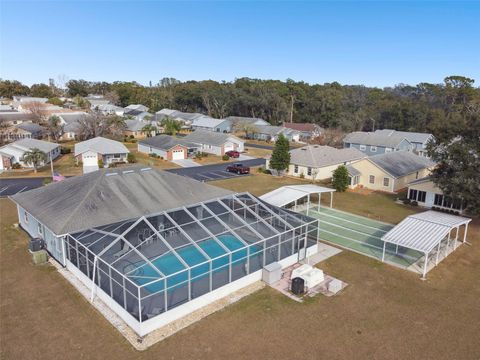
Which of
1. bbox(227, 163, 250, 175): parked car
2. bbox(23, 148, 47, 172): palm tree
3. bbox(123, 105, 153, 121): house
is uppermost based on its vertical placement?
bbox(123, 105, 153, 121): house

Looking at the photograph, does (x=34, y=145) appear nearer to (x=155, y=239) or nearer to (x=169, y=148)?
(x=169, y=148)

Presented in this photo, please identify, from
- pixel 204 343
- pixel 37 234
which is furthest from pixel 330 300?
pixel 37 234

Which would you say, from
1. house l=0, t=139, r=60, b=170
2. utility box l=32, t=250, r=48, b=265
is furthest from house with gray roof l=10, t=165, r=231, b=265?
house l=0, t=139, r=60, b=170

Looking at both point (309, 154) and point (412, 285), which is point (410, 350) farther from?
point (309, 154)

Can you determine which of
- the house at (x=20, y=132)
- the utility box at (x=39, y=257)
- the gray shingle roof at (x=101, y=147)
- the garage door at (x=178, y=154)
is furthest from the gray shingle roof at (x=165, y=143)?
the utility box at (x=39, y=257)

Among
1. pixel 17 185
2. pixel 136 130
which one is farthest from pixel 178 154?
pixel 136 130

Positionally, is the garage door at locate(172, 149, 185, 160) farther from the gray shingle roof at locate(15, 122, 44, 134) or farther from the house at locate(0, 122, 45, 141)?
the gray shingle roof at locate(15, 122, 44, 134)

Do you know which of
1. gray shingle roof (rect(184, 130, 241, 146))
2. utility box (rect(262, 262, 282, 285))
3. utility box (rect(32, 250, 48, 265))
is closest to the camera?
utility box (rect(262, 262, 282, 285))
